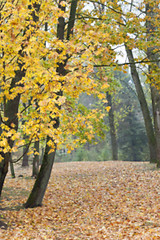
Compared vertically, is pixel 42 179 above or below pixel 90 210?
above

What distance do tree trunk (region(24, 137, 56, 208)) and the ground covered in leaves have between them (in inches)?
9.1

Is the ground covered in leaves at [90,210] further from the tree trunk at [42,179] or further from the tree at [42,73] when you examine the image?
the tree at [42,73]

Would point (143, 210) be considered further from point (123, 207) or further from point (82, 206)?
point (82, 206)

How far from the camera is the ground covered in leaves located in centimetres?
548

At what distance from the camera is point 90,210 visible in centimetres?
731

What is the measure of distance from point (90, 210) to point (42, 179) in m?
1.67

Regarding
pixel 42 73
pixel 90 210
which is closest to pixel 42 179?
pixel 90 210

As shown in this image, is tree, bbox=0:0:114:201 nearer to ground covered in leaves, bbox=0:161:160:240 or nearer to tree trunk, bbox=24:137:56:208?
tree trunk, bbox=24:137:56:208

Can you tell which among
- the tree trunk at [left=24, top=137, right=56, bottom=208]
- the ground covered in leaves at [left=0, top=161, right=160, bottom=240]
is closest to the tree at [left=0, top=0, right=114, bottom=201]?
the tree trunk at [left=24, top=137, right=56, bottom=208]

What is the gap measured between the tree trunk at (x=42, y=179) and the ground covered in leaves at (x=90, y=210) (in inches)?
9.1

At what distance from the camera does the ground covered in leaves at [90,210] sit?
5.48 m

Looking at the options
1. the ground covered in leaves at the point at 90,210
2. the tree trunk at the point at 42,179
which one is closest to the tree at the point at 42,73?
the tree trunk at the point at 42,179

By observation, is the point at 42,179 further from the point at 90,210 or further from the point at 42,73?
the point at 42,73

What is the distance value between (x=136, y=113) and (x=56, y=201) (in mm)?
23352
